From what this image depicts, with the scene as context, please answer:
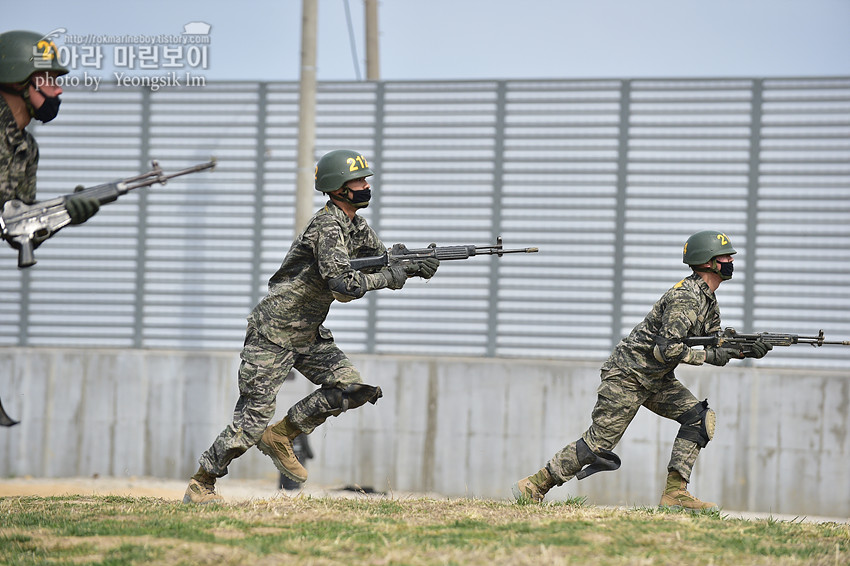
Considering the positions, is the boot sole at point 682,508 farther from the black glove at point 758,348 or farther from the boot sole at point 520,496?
the black glove at point 758,348

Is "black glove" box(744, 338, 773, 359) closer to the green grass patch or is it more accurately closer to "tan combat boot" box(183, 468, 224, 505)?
the green grass patch

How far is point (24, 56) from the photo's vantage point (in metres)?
6.14

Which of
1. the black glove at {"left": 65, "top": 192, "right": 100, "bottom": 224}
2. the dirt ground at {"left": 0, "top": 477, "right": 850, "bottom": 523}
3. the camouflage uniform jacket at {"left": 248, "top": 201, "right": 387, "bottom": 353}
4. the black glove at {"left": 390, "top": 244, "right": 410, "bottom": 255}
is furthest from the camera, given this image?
the dirt ground at {"left": 0, "top": 477, "right": 850, "bottom": 523}

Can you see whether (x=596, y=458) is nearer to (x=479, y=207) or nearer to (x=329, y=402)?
(x=329, y=402)

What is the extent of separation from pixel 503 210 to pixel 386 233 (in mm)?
1579

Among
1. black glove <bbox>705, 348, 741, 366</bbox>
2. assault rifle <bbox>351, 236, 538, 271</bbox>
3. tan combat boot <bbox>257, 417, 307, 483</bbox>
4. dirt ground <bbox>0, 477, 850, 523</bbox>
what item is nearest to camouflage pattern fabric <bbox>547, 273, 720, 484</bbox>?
black glove <bbox>705, 348, 741, 366</bbox>

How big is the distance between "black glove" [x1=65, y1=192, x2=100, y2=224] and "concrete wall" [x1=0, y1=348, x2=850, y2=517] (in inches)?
Result: 283

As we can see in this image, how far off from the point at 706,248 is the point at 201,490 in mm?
4070

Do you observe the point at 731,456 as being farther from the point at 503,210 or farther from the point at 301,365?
the point at 301,365

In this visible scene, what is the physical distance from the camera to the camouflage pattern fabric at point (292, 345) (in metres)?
7.05

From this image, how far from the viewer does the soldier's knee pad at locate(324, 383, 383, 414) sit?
7.16 m

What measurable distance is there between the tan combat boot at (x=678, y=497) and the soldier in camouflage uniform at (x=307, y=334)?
7.86 ft

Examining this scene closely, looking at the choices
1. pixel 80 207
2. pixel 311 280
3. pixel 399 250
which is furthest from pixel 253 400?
pixel 80 207

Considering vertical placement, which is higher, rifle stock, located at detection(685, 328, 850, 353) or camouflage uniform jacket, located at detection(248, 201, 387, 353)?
camouflage uniform jacket, located at detection(248, 201, 387, 353)
